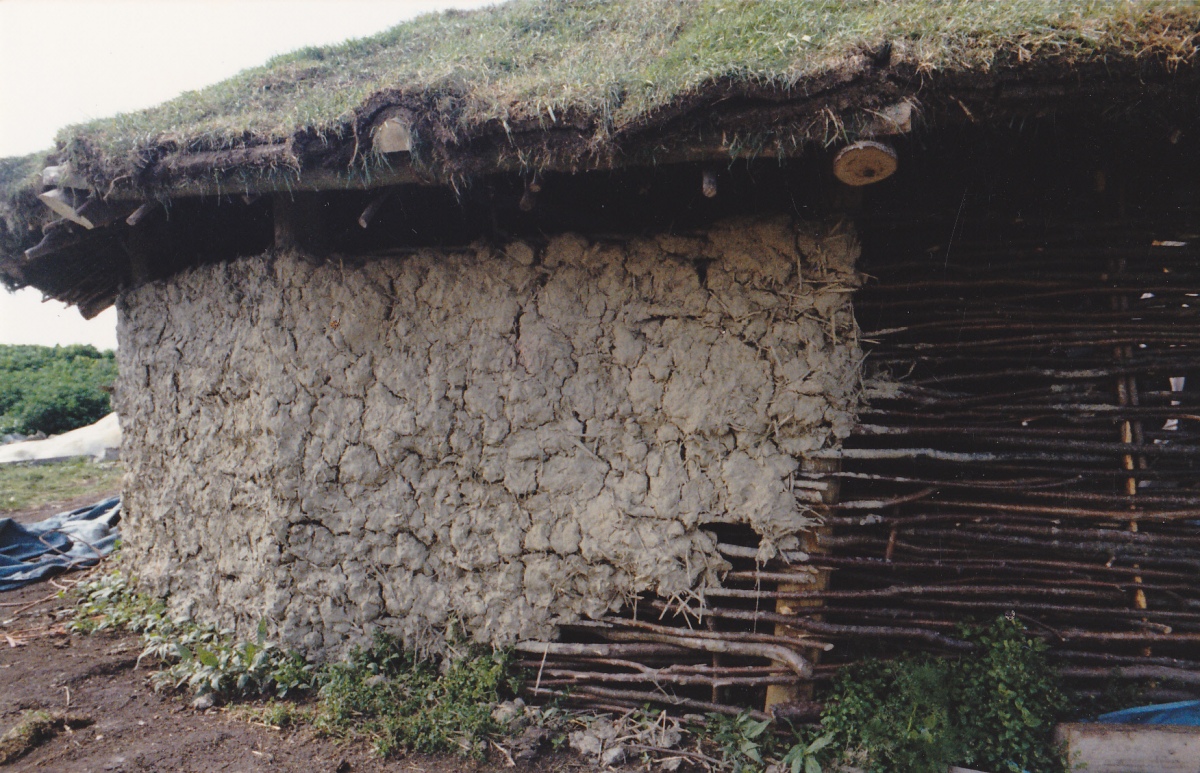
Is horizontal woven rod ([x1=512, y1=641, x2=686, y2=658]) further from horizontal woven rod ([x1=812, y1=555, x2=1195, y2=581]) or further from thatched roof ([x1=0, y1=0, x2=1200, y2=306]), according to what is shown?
thatched roof ([x1=0, y1=0, x2=1200, y2=306])

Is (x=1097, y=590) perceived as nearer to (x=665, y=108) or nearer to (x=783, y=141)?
(x=783, y=141)

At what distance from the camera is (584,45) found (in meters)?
3.65

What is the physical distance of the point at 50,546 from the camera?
20.0 feet

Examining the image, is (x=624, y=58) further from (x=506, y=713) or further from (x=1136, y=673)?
(x=1136, y=673)

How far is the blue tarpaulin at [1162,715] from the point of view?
2750 millimetres

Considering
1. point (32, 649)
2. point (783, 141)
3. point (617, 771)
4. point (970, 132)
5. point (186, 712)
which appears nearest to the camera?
point (783, 141)

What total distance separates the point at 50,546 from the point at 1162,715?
806 cm

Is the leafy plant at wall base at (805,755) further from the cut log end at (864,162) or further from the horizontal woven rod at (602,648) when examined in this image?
the cut log end at (864,162)

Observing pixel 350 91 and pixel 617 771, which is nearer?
pixel 617 771

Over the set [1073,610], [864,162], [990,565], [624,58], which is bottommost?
[1073,610]

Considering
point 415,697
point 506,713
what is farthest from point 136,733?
point 506,713

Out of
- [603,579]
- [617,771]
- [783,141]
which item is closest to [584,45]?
[783,141]

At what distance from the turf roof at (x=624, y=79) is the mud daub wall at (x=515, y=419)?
27.8 inches

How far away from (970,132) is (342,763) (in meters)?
3.76
